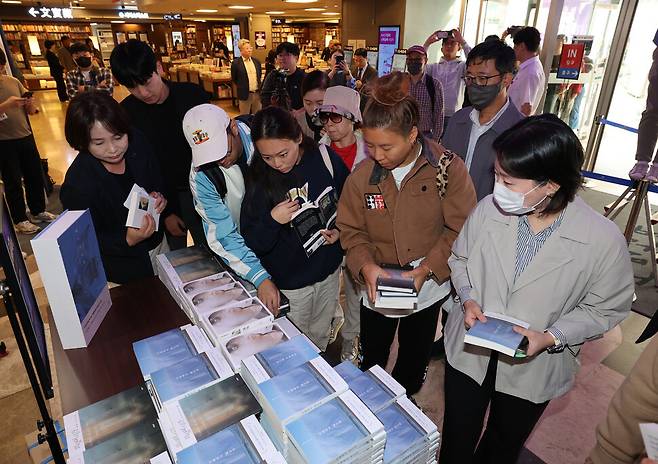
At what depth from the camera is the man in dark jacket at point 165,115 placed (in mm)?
2268

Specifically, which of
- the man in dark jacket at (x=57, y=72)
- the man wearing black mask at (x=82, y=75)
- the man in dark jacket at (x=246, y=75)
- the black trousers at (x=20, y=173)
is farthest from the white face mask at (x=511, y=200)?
the man in dark jacket at (x=57, y=72)

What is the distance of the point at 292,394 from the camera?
3.44 ft

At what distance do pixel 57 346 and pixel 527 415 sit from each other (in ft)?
5.70

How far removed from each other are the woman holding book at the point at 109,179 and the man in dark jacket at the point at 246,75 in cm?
740

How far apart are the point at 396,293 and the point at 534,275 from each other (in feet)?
1.59

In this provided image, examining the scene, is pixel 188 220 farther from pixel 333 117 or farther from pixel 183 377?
pixel 183 377

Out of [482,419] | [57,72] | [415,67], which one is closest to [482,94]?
[482,419]

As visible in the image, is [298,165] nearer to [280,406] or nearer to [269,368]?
[269,368]

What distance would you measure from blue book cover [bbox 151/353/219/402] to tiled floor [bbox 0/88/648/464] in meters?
1.53

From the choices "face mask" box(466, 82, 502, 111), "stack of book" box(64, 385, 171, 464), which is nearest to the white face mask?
"stack of book" box(64, 385, 171, 464)

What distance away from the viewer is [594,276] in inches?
49.4

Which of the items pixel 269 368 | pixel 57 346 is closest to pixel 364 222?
pixel 269 368

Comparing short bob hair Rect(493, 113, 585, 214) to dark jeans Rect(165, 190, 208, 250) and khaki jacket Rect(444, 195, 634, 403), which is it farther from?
dark jeans Rect(165, 190, 208, 250)

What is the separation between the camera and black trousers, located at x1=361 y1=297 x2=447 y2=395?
6.41 ft
